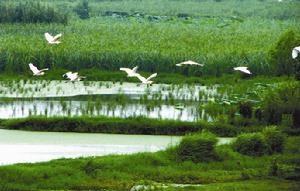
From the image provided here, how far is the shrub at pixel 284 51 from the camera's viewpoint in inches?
728

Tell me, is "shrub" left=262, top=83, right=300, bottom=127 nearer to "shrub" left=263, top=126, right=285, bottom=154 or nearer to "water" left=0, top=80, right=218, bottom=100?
"shrub" left=263, top=126, right=285, bottom=154

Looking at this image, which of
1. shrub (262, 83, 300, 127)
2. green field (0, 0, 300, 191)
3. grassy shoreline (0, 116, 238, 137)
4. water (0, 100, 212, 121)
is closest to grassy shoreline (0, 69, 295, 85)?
green field (0, 0, 300, 191)

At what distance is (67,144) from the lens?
13.5 meters

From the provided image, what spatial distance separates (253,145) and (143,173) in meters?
1.96

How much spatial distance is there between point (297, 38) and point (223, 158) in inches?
273

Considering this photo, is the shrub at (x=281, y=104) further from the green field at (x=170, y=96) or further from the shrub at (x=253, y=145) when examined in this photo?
the shrub at (x=253, y=145)

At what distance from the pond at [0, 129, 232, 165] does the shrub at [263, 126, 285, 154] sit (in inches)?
51.2

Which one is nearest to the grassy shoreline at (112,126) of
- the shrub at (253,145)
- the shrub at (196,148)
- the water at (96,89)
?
the shrub at (253,145)

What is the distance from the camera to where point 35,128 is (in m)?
14.6

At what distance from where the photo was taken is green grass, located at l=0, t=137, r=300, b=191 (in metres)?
10.9

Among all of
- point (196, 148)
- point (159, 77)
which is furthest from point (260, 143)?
point (159, 77)

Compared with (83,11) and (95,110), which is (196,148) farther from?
(83,11)

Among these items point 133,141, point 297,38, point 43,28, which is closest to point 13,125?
point 133,141

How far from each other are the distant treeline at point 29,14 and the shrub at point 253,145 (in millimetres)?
18486
